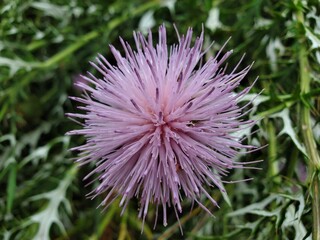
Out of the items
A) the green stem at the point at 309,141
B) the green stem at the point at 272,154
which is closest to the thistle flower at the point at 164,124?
the green stem at the point at 309,141

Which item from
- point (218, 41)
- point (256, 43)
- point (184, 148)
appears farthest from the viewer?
point (218, 41)

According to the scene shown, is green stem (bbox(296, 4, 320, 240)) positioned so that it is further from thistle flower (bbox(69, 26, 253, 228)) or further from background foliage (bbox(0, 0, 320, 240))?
thistle flower (bbox(69, 26, 253, 228))

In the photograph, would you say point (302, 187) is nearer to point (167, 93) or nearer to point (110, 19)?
point (167, 93)

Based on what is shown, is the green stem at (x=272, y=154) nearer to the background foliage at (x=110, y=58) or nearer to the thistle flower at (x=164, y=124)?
the background foliage at (x=110, y=58)

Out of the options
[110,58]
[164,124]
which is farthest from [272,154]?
[110,58]

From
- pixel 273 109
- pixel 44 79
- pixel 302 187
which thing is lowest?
pixel 302 187

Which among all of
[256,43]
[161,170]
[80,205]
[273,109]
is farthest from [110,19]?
[161,170]

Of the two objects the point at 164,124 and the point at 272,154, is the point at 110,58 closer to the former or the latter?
the point at 272,154
